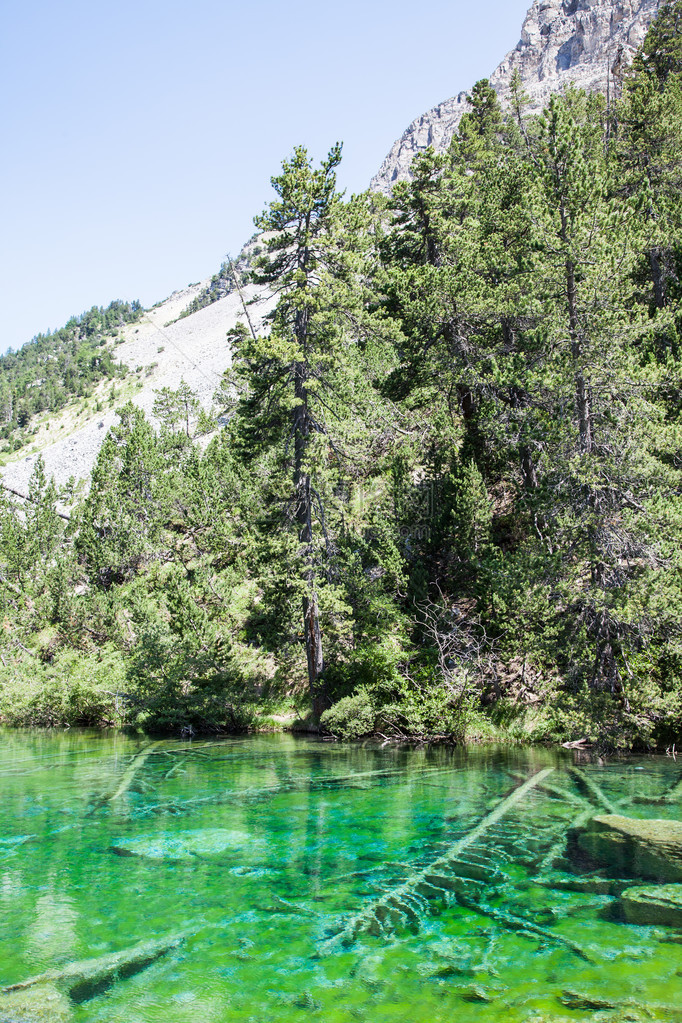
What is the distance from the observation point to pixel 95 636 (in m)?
28.7

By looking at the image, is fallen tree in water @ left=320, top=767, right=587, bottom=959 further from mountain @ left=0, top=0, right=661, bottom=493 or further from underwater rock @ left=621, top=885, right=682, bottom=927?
mountain @ left=0, top=0, right=661, bottom=493

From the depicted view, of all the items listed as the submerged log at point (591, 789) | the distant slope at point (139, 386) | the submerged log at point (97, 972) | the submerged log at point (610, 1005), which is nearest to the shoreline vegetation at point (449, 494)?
the submerged log at point (591, 789)

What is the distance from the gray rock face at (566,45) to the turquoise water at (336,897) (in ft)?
311

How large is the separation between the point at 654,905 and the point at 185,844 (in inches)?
223

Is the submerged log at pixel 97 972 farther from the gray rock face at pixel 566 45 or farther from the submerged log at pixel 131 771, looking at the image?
the gray rock face at pixel 566 45

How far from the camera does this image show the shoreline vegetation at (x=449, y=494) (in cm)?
1493

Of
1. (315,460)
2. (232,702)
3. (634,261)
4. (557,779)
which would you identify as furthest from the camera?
(232,702)

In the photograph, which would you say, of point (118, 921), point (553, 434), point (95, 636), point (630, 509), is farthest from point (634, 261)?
point (95, 636)

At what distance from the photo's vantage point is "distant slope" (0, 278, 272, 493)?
230 ft

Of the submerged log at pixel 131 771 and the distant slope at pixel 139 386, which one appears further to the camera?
the distant slope at pixel 139 386

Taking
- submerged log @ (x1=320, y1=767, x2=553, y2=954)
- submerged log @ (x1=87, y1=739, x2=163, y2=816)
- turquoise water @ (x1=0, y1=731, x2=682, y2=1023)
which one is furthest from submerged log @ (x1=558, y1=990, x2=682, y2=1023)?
submerged log @ (x1=87, y1=739, x2=163, y2=816)

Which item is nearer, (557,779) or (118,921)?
(118,921)

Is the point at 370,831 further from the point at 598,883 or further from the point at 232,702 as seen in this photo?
the point at 232,702

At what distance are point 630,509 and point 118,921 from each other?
12269mm
